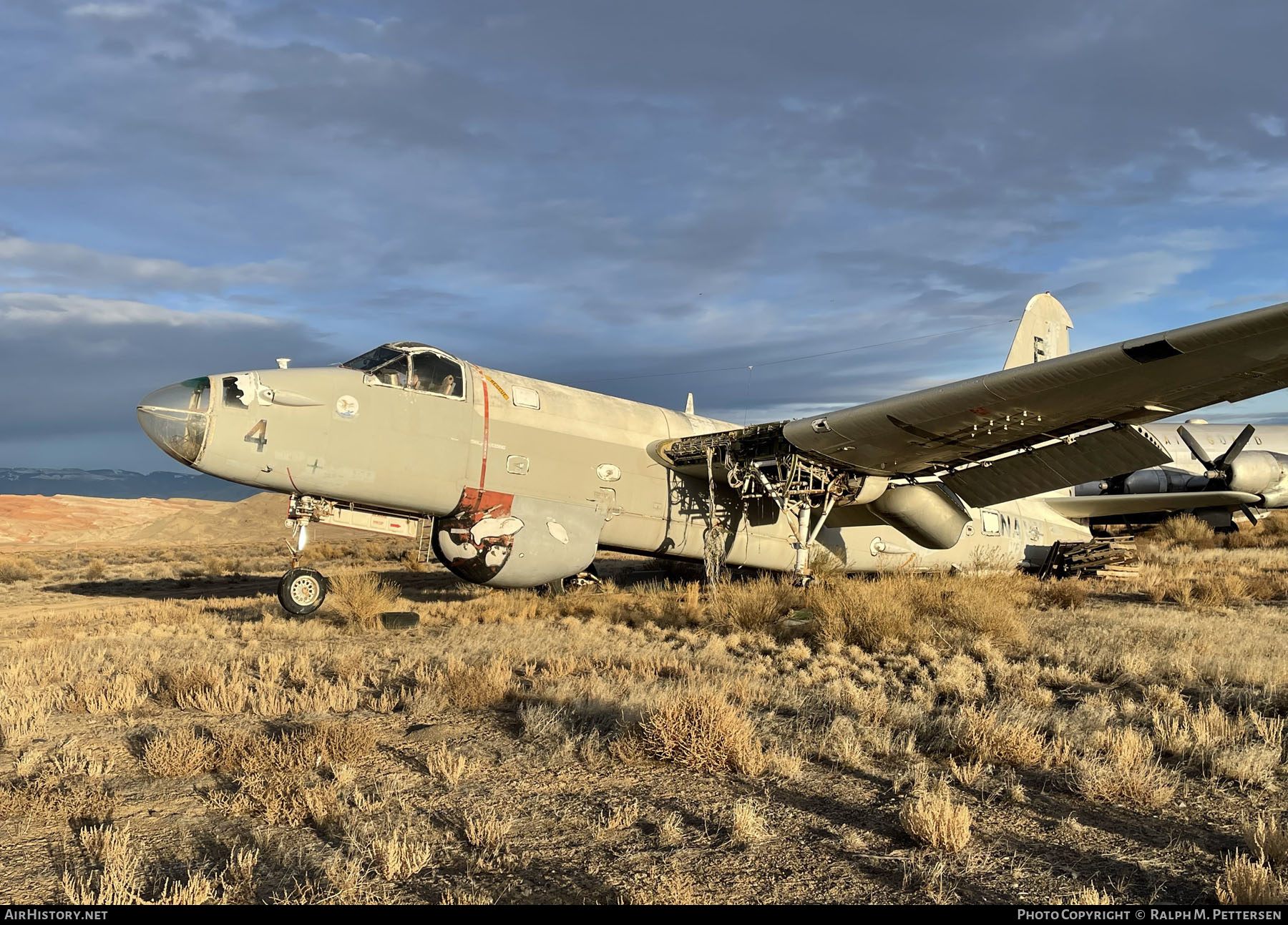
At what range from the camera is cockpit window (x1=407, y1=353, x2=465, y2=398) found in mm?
12531

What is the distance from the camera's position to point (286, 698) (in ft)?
25.4

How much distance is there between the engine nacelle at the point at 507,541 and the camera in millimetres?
12742

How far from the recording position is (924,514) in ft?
52.0

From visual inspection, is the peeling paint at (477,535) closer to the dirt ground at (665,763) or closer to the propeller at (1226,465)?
the dirt ground at (665,763)

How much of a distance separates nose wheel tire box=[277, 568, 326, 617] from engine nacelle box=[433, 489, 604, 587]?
197cm

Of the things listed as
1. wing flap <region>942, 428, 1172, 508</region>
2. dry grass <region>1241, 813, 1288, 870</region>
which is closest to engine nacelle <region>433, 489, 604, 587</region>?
wing flap <region>942, 428, 1172, 508</region>

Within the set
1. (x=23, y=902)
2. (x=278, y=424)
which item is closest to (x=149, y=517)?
(x=278, y=424)

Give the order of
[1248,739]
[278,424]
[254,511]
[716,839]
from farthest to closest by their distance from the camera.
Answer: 1. [254,511]
2. [278,424]
3. [1248,739]
4. [716,839]

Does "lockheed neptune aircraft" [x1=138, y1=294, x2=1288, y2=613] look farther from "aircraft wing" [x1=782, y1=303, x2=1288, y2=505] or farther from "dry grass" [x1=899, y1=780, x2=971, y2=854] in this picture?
A: "dry grass" [x1=899, y1=780, x2=971, y2=854]

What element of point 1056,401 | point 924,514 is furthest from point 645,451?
point 1056,401

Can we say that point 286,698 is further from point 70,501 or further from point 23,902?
point 70,501

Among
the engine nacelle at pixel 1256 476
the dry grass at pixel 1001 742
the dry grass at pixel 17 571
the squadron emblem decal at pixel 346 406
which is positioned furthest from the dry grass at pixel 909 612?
the dry grass at pixel 17 571

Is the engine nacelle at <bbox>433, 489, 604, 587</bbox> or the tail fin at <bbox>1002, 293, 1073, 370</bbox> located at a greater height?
the tail fin at <bbox>1002, 293, 1073, 370</bbox>
